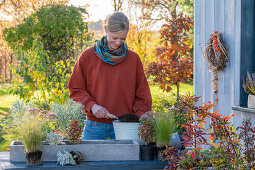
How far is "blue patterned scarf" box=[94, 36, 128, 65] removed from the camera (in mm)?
2551

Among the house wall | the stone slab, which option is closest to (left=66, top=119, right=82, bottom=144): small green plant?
the stone slab

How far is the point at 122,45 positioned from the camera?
2.65 metres

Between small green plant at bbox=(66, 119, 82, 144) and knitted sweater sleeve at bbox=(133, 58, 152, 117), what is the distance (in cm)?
77

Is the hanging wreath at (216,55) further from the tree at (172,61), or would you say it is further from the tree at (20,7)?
the tree at (20,7)

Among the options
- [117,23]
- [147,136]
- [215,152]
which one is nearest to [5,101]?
[117,23]

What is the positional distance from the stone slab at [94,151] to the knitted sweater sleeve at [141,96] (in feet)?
2.31

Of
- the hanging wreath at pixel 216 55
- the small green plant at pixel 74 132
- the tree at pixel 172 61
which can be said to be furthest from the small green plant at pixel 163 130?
the tree at pixel 172 61

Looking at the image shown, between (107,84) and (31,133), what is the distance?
91 cm

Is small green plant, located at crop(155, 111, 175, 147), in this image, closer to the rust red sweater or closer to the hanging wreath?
the rust red sweater

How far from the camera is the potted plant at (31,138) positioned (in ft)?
5.82

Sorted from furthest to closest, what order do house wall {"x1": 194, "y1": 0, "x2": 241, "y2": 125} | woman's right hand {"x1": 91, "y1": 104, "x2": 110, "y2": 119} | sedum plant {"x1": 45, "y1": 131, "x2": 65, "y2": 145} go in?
house wall {"x1": 194, "y1": 0, "x2": 241, "y2": 125}
woman's right hand {"x1": 91, "y1": 104, "x2": 110, "y2": 119}
sedum plant {"x1": 45, "y1": 131, "x2": 65, "y2": 145}

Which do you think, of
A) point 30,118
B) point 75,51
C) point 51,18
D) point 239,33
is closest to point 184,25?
point 75,51

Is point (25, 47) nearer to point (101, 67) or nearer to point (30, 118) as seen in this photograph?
point (101, 67)

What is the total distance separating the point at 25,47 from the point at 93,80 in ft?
16.5
